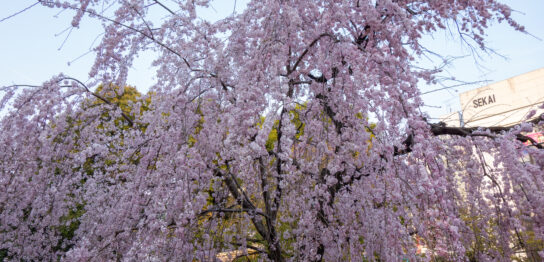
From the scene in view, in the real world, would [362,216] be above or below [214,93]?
below

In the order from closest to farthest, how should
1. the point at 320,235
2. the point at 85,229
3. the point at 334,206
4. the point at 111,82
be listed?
the point at 320,235 → the point at 334,206 → the point at 111,82 → the point at 85,229

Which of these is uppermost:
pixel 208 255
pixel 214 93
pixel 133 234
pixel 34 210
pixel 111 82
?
pixel 111 82

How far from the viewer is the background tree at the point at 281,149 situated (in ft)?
8.07

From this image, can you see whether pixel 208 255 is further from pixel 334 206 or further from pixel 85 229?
pixel 85 229

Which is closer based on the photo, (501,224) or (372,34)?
(372,34)

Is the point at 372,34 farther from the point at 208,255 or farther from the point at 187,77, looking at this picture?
the point at 208,255

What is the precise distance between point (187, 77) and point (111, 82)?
4.90ft

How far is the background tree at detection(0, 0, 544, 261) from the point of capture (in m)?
2.46

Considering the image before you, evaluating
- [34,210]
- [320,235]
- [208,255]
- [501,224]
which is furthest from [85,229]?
[501,224]

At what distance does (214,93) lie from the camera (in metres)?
3.75

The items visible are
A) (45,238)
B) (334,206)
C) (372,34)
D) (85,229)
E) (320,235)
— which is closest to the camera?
(372,34)

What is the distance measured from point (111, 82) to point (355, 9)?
10.5 feet

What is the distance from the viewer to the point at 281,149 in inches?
108

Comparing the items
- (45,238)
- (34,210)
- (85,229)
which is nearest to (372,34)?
(34,210)
